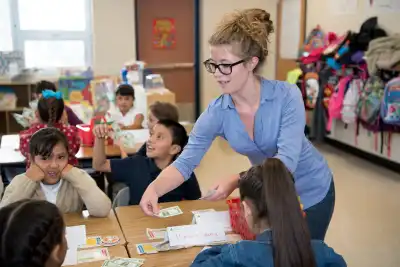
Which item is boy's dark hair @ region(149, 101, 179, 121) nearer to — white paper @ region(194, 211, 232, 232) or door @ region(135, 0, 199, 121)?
white paper @ region(194, 211, 232, 232)

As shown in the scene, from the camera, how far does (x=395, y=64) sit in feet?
15.3

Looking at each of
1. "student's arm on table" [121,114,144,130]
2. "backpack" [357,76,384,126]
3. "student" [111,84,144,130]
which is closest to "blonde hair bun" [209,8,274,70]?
"student's arm on table" [121,114,144,130]

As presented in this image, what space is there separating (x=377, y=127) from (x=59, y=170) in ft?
12.8

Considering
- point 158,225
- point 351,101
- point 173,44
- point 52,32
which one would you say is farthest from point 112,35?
point 158,225

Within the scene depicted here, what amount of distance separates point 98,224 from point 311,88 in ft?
15.0

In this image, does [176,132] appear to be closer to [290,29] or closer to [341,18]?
[341,18]

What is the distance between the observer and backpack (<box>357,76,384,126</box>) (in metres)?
4.97

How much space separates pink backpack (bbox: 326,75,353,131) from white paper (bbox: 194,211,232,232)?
3937 millimetres

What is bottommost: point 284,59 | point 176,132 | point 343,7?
point 176,132

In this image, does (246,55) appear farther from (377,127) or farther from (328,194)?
(377,127)

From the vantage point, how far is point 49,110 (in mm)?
3320

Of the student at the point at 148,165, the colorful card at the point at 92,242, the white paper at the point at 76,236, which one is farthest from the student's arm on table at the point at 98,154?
the colorful card at the point at 92,242

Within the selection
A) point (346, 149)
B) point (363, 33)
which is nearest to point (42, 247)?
point (363, 33)

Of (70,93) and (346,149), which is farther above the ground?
(70,93)
